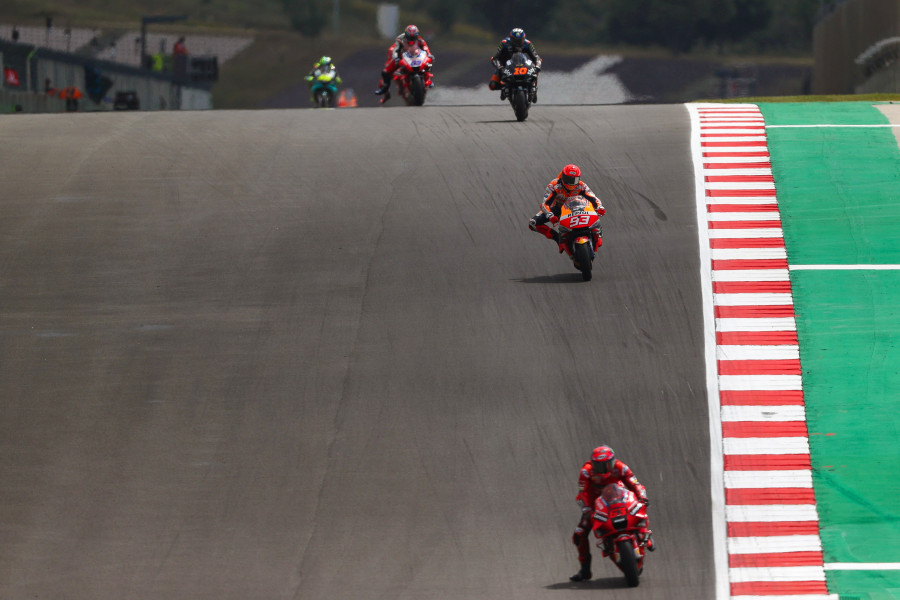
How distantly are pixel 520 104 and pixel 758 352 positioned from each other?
11.7m

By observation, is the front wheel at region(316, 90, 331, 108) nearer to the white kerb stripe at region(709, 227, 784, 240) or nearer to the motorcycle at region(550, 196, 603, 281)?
the white kerb stripe at region(709, 227, 784, 240)

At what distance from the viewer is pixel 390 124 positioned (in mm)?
28875

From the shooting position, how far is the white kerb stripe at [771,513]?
14.0m

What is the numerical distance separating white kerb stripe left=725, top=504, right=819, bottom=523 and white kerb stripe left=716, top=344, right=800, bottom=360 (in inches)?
129

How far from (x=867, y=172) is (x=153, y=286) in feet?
40.9

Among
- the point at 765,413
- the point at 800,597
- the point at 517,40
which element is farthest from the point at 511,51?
the point at 800,597

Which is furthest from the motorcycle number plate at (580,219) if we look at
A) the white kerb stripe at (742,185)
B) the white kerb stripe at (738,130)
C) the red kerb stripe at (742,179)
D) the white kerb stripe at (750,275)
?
the white kerb stripe at (738,130)

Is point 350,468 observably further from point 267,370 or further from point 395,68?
point 395,68

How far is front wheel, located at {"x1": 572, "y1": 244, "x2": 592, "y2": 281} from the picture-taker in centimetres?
1928

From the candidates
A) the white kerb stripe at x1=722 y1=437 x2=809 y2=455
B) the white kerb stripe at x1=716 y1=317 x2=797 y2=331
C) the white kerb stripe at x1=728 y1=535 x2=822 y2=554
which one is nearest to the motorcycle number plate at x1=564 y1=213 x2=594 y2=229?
the white kerb stripe at x1=716 y1=317 x2=797 y2=331

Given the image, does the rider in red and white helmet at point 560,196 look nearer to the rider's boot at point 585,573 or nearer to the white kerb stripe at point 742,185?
the white kerb stripe at point 742,185

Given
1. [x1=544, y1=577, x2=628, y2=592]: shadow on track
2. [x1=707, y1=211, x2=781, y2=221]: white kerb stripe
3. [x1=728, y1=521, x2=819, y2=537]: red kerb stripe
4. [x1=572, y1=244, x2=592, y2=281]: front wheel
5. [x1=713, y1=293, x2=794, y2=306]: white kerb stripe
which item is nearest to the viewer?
[x1=544, y1=577, x2=628, y2=592]: shadow on track

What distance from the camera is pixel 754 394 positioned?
53.7 ft

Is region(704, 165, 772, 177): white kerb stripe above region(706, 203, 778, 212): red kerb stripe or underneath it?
above
